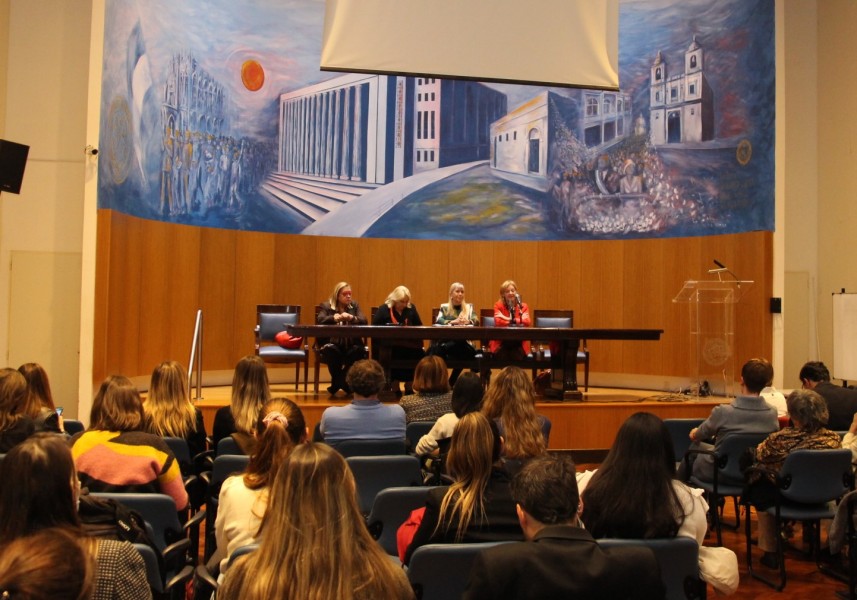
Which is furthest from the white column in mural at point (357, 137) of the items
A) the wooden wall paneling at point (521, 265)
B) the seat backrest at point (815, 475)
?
the seat backrest at point (815, 475)

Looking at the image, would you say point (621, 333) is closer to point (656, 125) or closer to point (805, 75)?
point (656, 125)

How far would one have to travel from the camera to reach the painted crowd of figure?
31.4 feet

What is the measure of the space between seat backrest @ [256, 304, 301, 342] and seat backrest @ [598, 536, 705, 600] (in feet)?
22.7

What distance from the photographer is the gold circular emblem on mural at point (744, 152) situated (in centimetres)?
1005

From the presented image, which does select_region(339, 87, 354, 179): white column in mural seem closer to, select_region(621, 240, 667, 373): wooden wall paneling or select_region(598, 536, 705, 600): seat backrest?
select_region(621, 240, 667, 373): wooden wall paneling

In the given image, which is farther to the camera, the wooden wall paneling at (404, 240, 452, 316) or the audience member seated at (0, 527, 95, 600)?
the wooden wall paneling at (404, 240, 452, 316)

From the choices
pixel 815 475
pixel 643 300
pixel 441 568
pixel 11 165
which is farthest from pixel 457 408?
pixel 643 300

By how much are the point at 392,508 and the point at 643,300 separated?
8.13 meters

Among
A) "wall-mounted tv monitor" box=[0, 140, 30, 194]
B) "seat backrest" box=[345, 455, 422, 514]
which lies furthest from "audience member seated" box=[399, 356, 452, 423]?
"wall-mounted tv monitor" box=[0, 140, 30, 194]

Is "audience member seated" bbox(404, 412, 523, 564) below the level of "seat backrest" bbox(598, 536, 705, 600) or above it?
above

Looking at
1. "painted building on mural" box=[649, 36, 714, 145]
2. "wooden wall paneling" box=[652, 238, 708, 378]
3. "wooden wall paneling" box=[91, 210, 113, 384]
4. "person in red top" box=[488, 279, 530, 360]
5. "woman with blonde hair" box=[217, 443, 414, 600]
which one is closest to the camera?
"woman with blonde hair" box=[217, 443, 414, 600]

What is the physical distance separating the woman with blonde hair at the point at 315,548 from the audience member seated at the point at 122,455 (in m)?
1.59

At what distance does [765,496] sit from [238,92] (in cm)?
844

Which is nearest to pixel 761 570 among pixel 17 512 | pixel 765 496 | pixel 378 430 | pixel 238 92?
pixel 765 496
